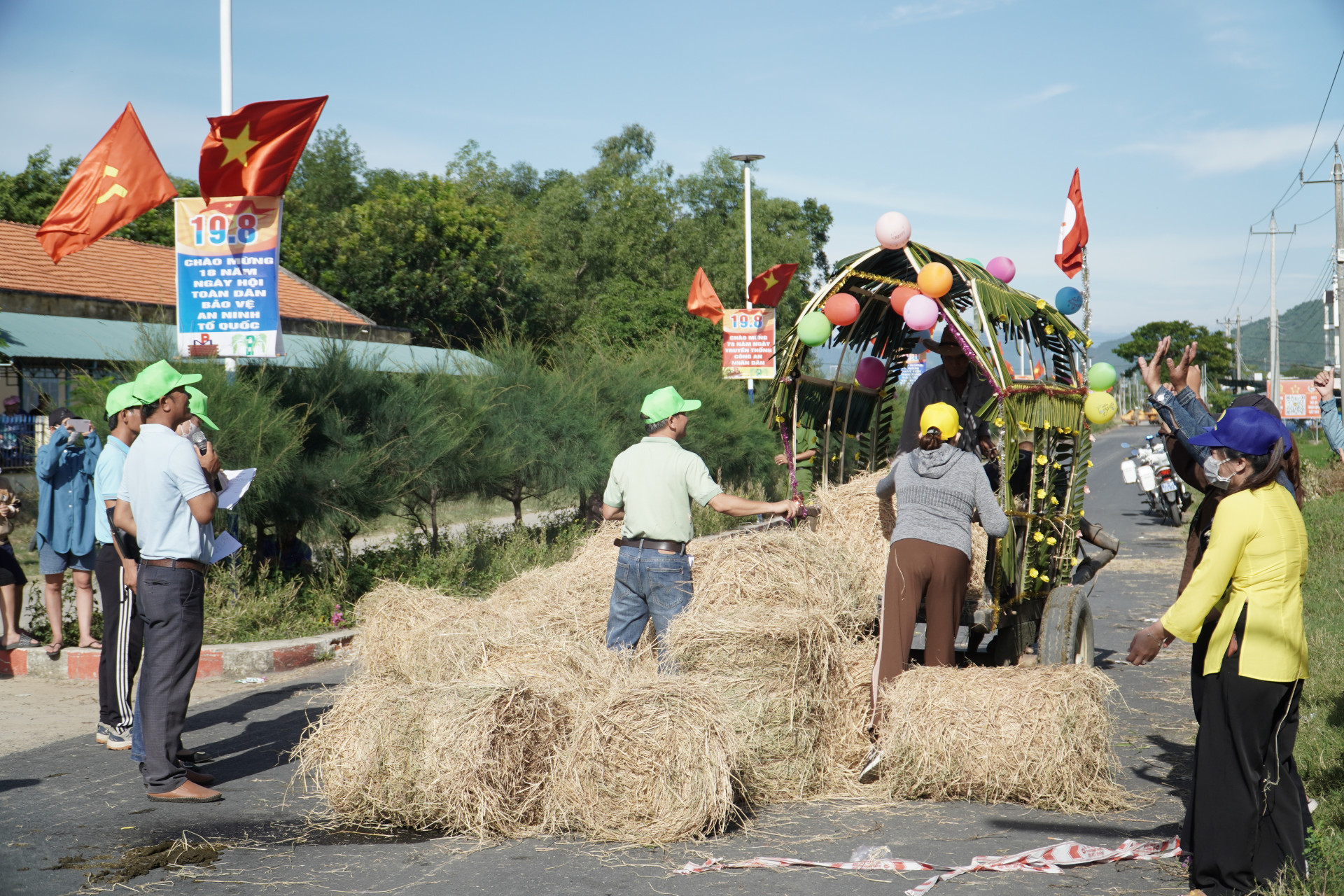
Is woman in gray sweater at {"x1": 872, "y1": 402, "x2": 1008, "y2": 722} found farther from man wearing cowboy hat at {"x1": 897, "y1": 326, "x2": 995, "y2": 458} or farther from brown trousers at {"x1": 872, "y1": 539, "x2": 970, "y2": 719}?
man wearing cowboy hat at {"x1": 897, "y1": 326, "x2": 995, "y2": 458}

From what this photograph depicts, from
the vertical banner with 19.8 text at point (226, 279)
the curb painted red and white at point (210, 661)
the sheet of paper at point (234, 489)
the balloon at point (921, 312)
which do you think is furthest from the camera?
the vertical banner with 19.8 text at point (226, 279)

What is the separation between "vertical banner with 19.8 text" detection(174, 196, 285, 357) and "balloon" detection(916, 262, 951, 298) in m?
5.78

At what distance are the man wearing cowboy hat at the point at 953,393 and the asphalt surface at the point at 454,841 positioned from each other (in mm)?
2258

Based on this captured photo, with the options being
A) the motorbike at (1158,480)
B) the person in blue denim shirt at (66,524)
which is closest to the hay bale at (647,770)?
the person in blue denim shirt at (66,524)

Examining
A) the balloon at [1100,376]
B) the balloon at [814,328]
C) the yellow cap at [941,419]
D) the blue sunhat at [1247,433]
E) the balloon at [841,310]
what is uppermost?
the balloon at [841,310]

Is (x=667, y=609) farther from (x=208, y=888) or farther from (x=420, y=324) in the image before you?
(x=420, y=324)

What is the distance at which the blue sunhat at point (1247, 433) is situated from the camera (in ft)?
12.7

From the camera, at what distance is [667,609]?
5883 millimetres

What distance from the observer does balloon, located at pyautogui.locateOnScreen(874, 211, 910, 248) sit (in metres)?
6.78

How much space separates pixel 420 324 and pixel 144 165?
2611cm

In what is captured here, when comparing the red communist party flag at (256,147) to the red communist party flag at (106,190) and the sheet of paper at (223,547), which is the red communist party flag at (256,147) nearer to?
the red communist party flag at (106,190)

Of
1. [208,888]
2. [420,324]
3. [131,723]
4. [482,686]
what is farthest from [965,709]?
[420,324]

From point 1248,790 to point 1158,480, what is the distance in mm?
18591

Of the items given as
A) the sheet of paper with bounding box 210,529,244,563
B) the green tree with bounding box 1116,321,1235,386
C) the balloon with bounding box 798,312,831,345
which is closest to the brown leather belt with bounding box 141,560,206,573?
the sheet of paper with bounding box 210,529,244,563
